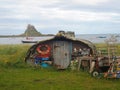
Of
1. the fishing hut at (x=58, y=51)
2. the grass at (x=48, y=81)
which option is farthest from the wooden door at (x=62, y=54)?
the grass at (x=48, y=81)

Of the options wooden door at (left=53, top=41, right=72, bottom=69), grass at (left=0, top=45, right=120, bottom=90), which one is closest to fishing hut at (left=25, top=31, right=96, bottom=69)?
wooden door at (left=53, top=41, right=72, bottom=69)

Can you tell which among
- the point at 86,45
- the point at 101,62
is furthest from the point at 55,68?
the point at 101,62

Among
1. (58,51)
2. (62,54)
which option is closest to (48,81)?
(62,54)

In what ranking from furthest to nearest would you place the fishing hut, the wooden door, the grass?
the wooden door → the fishing hut → the grass

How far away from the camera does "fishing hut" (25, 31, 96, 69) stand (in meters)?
27.7

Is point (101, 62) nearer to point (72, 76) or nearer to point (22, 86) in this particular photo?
point (72, 76)

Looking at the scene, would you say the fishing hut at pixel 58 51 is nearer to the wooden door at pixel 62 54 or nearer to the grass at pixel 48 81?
the wooden door at pixel 62 54

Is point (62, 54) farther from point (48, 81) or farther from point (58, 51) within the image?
point (48, 81)

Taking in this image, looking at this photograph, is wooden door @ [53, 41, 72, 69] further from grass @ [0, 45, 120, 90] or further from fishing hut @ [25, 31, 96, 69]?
grass @ [0, 45, 120, 90]

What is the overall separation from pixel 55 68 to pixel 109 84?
855 centimetres

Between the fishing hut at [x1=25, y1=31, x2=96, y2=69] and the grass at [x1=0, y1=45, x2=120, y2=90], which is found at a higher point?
the fishing hut at [x1=25, y1=31, x2=96, y2=69]

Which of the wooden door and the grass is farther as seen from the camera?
the wooden door

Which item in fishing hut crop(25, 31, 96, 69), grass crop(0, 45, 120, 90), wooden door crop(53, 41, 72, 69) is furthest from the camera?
wooden door crop(53, 41, 72, 69)

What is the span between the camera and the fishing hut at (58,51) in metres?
27.7
